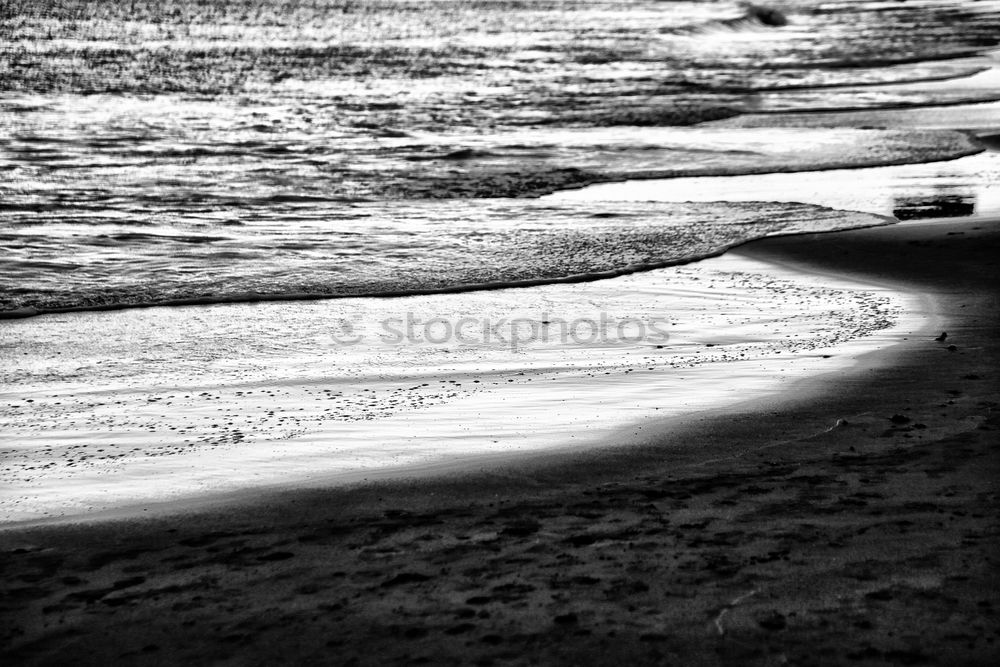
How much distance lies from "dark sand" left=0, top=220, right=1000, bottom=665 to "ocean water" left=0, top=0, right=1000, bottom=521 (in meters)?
0.45

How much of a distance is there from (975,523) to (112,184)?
35.0 ft

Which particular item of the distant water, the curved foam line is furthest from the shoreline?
the distant water

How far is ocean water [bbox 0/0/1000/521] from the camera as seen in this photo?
4.98 metres

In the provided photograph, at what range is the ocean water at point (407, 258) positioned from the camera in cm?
498

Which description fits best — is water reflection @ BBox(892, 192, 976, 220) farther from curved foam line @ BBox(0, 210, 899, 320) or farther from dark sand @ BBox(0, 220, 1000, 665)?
dark sand @ BBox(0, 220, 1000, 665)

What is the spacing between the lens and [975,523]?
140 inches

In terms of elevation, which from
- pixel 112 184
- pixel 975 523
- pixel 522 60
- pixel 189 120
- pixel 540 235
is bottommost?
pixel 975 523

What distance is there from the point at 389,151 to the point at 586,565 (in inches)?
470

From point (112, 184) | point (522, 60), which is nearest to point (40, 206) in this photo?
point (112, 184)

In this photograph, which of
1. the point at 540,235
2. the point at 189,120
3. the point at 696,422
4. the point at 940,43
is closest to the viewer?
the point at 696,422

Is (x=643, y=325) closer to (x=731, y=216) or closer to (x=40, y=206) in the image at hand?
(x=731, y=216)

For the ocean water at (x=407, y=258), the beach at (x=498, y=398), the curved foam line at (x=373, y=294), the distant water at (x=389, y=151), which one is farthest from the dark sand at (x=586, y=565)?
the distant water at (x=389, y=151)

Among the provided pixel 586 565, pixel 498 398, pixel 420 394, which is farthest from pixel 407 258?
pixel 586 565

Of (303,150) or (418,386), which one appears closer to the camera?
(418,386)
